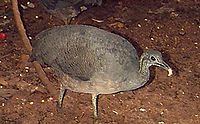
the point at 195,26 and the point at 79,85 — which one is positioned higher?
the point at 195,26

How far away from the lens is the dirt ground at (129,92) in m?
4.73

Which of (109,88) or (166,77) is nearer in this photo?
(109,88)

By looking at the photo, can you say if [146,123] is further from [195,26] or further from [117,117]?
[195,26]

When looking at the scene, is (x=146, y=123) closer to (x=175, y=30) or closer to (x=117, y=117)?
(x=117, y=117)

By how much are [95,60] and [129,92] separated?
1.03 m

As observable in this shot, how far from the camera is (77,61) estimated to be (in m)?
4.25

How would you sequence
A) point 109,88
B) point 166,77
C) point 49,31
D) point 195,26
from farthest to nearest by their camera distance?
1. point 195,26
2. point 166,77
3. point 49,31
4. point 109,88

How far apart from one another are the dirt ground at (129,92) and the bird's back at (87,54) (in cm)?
58


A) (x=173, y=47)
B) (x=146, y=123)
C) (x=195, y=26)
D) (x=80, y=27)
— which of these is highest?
(x=195, y=26)

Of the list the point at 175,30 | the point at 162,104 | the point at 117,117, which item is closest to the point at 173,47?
the point at 175,30

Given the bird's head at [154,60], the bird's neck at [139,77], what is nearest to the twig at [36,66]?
the bird's neck at [139,77]

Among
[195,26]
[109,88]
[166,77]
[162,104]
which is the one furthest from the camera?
[195,26]

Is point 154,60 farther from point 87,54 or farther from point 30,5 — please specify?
point 30,5

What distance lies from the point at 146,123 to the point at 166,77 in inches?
32.6
